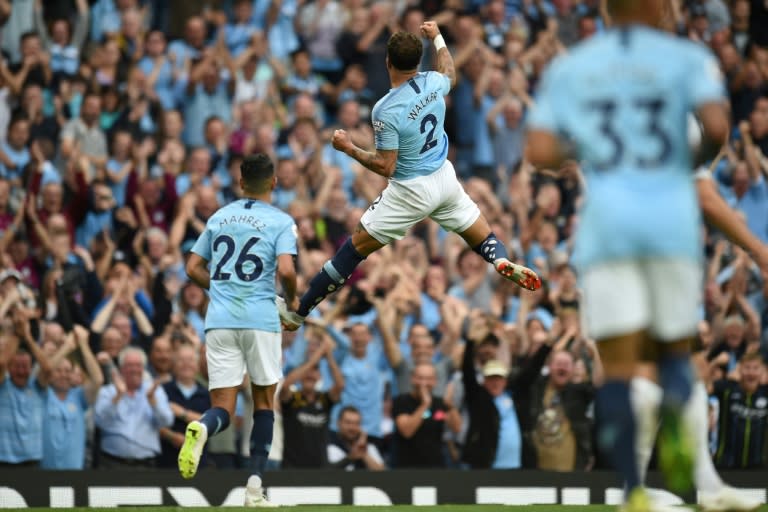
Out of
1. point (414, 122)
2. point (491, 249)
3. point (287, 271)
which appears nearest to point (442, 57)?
point (414, 122)

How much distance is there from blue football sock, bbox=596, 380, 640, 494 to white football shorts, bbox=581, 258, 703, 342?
0.85 feet

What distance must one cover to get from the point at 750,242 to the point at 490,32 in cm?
1423

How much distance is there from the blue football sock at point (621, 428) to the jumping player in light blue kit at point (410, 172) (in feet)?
12.0

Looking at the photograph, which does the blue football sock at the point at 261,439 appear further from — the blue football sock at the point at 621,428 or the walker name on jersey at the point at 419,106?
the blue football sock at the point at 621,428

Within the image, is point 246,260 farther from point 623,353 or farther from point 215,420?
point 623,353

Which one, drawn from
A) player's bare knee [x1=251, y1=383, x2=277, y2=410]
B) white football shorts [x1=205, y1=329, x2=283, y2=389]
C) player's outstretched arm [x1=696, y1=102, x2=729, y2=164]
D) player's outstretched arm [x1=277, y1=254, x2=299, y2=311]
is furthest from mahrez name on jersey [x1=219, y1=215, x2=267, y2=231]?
player's outstretched arm [x1=696, y1=102, x2=729, y2=164]

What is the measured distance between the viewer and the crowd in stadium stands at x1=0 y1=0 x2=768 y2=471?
1348 centimetres

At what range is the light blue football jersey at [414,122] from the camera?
9.71 m

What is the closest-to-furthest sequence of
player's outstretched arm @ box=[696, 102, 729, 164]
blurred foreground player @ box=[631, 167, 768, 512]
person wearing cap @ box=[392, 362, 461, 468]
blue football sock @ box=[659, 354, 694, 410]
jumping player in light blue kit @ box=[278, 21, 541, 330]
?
1. player's outstretched arm @ box=[696, 102, 729, 164]
2. blue football sock @ box=[659, 354, 694, 410]
3. blurred foreground player @ box=[631, 167, 768, 512]
4. jumping player in light blue kit @ box=[278, 21, 541, 330]
5. person wearing cap @ box=[392, 362, 461, 468]

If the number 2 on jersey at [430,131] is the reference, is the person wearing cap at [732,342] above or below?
below

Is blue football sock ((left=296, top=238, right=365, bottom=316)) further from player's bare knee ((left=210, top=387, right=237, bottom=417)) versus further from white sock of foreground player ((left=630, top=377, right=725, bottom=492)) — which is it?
white sock of foreground player ((left=630, top=377, right=725, bottom=492))

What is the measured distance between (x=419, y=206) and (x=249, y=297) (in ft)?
4.68

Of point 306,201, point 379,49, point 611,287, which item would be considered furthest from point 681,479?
point 379,49

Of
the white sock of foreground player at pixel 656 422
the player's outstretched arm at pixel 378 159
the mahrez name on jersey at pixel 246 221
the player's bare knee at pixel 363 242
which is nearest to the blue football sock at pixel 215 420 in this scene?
the mahrez name on jersey at pixel 246 221
